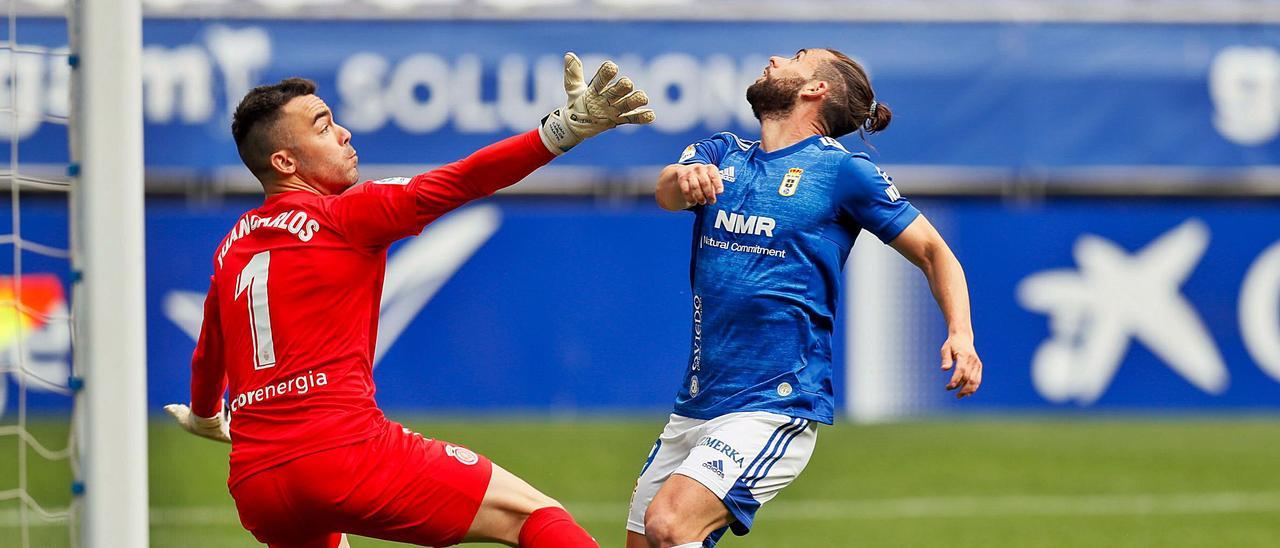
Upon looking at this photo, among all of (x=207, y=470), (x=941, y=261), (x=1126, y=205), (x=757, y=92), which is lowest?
(x=207, y=470)

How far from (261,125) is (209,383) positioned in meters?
0.85

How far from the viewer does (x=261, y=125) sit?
4719mm

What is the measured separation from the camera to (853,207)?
16.6 feet

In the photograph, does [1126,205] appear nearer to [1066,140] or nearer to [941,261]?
[1066,140]

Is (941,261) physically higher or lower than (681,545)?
higher

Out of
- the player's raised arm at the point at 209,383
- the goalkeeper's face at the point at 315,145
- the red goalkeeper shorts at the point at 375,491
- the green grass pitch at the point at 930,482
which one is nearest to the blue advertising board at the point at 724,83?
the green grass pitch at the point at 930,482

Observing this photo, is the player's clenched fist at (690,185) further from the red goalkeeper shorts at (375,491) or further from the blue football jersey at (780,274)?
the red goalkeeper shorts at (375,491)

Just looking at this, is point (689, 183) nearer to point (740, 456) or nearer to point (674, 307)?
point (740, 456)

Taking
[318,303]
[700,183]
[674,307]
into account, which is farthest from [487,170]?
[674,307]

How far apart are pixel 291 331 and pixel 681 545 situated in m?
1.29

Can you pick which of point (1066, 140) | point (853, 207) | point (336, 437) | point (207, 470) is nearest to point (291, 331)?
point (336, 437)

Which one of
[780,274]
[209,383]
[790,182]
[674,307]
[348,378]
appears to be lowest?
[674,307]

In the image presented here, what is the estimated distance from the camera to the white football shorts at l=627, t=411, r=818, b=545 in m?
4.86

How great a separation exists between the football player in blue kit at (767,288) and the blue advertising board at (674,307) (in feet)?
25.6
